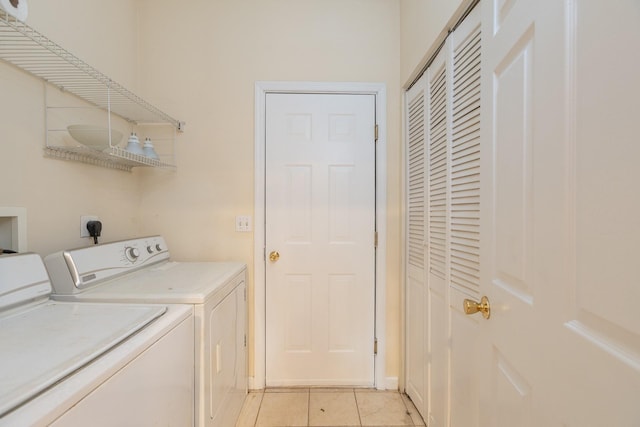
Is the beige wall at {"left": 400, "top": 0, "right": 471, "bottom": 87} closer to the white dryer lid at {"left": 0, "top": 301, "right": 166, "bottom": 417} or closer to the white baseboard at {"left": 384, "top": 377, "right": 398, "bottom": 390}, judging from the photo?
the white dryer lid at {"left": 0, "top": 301, "right": 166, "bottom": 417}

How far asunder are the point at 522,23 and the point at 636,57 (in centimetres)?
36

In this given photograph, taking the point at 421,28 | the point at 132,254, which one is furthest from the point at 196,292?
the point at 421,28

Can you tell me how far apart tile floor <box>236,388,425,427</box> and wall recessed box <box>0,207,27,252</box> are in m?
1.43

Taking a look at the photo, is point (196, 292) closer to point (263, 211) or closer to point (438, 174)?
point (263, 211)

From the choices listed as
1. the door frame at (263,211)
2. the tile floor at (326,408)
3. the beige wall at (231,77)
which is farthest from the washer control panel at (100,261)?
the tile floor at (326,408)

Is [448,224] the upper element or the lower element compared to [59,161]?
lower

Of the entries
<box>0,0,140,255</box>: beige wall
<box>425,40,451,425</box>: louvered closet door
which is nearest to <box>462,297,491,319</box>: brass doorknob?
<box>425,40,451,425</box>: louvered closet door

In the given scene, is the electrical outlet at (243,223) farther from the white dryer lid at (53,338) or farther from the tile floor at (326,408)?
the tile floor at (326,408)

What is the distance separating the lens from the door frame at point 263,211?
1944 mm

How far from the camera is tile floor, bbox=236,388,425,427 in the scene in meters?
1.65

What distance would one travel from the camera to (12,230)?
1.15m

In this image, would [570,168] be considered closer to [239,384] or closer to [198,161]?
[239,384]

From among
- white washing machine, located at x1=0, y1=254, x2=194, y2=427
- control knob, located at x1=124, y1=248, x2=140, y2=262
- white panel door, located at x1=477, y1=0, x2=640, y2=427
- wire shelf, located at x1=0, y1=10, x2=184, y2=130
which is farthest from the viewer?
control knob, located at x1=124, y1=248, x2=140, y2=262

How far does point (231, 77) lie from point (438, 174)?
1.54 m
